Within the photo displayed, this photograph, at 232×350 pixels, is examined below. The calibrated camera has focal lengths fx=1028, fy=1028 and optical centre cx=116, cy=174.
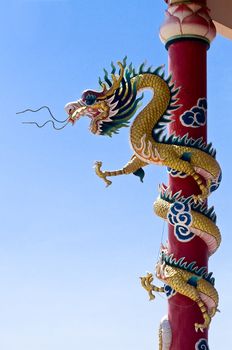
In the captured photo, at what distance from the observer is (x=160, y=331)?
794cm

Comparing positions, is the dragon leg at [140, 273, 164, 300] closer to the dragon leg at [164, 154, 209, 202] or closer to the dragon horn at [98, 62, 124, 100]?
the dragon leg at [164, 154, 209, 202]

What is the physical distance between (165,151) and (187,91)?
58 cm

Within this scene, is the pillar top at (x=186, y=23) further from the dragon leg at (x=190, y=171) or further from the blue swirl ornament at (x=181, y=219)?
the blue swirl ornament at (x=181, y=219)

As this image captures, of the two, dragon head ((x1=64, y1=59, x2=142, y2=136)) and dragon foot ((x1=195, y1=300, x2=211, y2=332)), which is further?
dragon head ((x1=64, y1=59, x2=142, y2=136))

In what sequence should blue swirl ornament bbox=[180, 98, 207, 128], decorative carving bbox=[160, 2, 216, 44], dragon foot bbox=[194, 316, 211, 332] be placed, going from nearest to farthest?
dragon foot bbox=[194, 316, 211, 332], blue swirl ornament bbox=[180, 98, 207, 128], decorative carving bbox=[160, 2, 216, 44]

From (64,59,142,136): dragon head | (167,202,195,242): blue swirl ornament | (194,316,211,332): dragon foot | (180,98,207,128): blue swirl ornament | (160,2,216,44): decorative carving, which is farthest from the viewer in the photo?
(160,2,216,44): decorative carving

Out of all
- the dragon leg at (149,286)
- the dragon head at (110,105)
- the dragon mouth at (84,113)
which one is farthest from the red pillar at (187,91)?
the dragon mouth at (84,113)

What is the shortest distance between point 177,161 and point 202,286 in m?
0.98

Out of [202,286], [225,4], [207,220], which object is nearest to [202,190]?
[207,220]

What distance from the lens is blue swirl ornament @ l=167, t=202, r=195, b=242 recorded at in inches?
313

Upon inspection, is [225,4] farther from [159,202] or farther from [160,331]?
[160,331]

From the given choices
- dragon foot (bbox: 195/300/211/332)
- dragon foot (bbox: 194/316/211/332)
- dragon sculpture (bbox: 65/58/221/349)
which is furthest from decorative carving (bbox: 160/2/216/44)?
dragon foot (bbox: 194/316/211/332)

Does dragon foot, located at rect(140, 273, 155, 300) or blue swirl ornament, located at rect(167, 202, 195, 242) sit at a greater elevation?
blue swirl ornament, located at rect(167, 202, 195, 242)

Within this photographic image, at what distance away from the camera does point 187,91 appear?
823cm
